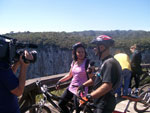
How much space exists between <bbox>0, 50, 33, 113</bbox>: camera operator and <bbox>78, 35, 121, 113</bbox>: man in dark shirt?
0.94 metres

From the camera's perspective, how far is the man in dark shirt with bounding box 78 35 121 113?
8.16 feet

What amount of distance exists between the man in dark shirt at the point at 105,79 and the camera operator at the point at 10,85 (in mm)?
936

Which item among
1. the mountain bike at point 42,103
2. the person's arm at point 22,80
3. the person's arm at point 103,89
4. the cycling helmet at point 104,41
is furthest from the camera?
the mountain bike at point 42,103

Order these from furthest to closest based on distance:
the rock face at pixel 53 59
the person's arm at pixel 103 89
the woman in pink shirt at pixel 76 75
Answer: the rock face at pixel 53 59, the woman in pink shirt at pixel 76 75, the person's arm at pixel 103 89

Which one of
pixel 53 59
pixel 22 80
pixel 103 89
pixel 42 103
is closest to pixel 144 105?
pixel 42 103

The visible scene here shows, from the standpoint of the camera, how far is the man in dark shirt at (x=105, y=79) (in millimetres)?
2488

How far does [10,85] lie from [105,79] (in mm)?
1159

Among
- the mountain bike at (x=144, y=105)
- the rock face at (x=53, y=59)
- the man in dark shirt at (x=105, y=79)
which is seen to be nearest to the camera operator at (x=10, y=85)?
the man in dark shirt at (x=105, y=79)

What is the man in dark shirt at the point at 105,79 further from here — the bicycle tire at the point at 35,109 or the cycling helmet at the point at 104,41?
the bicycle tire at the point at 35,109

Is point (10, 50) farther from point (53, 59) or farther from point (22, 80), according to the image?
point (53, 59)

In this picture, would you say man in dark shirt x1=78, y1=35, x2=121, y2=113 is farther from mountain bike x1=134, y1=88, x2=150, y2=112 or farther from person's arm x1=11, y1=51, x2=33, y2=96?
mountain bike x1=134, y1=88, x2=150, y2=112

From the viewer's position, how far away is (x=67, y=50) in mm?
47062

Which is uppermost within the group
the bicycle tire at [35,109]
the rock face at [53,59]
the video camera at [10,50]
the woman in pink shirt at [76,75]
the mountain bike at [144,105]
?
the video camera at [10,50]

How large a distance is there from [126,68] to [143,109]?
1274mm
